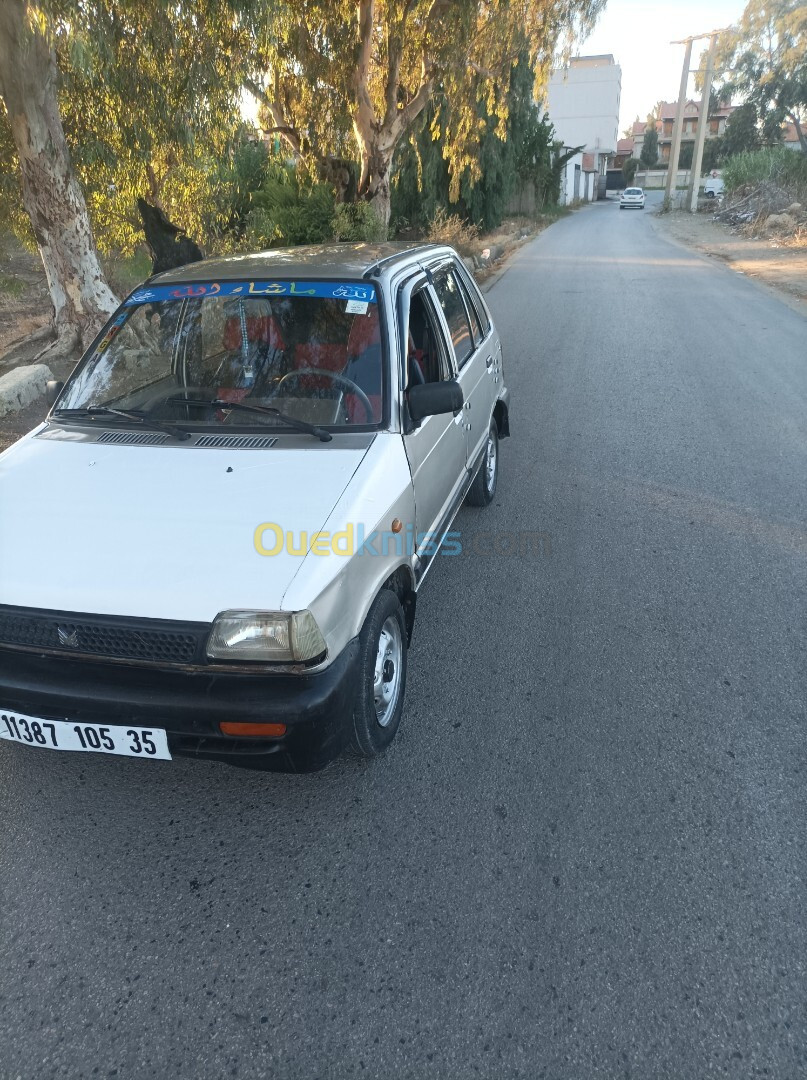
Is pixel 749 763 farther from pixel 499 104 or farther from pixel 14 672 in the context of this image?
pixel 499 104

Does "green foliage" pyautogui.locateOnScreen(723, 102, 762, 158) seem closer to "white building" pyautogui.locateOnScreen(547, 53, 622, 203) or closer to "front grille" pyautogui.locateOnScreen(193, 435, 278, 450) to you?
"white building" pyautogui.locateOnScreen(547, 53, 622, 203)

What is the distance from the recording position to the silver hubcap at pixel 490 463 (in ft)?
17.9

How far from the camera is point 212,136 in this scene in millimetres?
10234

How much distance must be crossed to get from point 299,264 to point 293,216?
43.2ft

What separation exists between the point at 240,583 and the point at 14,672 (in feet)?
2.79

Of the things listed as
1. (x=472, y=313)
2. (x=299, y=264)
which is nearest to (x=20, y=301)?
(x=472, y=313)

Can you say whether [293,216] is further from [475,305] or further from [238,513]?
[238,513]

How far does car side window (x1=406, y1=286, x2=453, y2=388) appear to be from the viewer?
3.88 metres

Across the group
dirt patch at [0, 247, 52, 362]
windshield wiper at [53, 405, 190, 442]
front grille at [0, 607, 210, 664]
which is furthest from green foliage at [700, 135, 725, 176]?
front grille at [0, 607, 210, 664]

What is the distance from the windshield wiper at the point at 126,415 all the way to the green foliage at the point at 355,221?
1248 cm

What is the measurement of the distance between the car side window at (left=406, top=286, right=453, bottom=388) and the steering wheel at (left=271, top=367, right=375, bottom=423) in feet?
1.40

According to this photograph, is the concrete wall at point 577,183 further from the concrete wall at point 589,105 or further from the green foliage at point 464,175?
the green foliage at point 464,175

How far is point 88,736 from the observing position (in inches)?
101

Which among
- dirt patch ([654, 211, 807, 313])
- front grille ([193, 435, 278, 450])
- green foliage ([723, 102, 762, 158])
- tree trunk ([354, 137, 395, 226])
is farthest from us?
green foliage ([723, 102, 762, 158])
